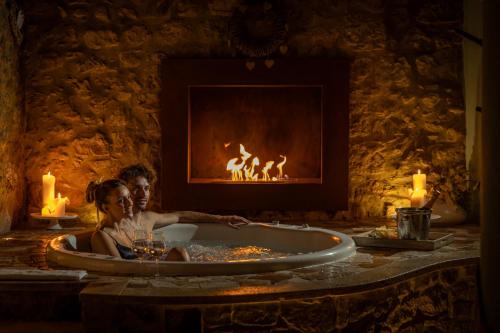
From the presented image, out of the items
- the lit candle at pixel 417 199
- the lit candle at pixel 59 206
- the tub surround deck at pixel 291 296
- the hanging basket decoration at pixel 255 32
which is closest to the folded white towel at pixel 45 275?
the tub surround deck at pixel 291 296

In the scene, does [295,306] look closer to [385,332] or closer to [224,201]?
[385,332]

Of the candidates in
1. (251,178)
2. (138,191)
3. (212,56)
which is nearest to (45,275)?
(138,191)

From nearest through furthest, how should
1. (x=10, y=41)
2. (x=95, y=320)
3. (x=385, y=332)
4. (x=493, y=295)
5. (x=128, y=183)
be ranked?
(x=493, y=295)
(x=95, y=320)
(x=385, y=332)
(x=128, y=183)
(x=10, y=41)

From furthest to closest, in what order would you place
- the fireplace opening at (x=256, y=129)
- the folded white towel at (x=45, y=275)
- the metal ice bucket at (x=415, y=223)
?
the fireplace opening at (x=256, y=129), the metal ice bucket at (x=415, y=223), the folded white towel at (x=45, y=275)

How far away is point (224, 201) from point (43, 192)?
4.45ft

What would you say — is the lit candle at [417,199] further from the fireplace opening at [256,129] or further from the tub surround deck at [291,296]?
the tub surround deck at [291,296]

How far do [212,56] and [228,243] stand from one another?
1.61m

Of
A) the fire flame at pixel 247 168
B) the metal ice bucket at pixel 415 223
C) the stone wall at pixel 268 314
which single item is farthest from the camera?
the fire flame at pixel 247 168

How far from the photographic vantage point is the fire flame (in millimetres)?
5156

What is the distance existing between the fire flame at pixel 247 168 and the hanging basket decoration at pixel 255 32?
809mm

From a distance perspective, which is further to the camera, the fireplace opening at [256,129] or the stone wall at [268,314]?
the fireplace opening at [256,129]

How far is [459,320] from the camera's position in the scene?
3.23 meters

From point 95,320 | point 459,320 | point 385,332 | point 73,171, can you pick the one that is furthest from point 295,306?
point 73,171

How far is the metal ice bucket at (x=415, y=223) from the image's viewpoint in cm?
363
